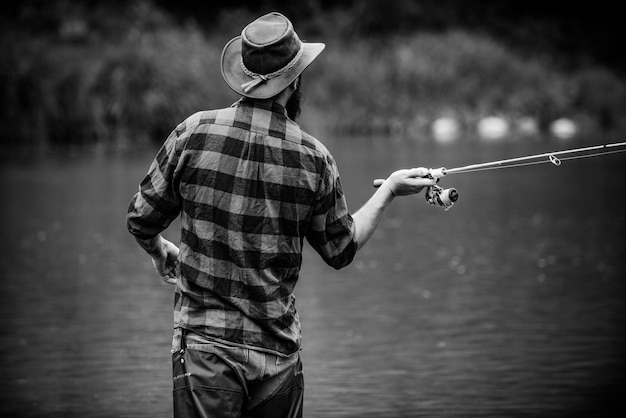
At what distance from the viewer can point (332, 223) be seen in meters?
3.39

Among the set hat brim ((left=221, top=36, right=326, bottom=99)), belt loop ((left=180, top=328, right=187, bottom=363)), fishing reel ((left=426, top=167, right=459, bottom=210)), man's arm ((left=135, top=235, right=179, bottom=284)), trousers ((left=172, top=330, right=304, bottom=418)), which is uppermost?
hat brim ((left=221, top=36, right=326, bottom=99))

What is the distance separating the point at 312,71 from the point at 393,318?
41.0m

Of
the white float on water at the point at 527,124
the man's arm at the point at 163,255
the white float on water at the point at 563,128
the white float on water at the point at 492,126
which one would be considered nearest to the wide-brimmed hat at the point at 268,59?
the man's arm at the point at 163,255

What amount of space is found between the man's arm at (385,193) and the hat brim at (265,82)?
42 cm

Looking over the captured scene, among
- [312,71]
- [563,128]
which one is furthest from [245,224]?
[563,128]

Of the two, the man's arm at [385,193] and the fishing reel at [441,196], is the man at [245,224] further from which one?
the fishing reel at [441,196]

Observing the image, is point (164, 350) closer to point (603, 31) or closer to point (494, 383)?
point (494, 383)

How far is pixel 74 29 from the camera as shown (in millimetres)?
47812

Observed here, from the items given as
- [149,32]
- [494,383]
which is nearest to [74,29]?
[149,32]

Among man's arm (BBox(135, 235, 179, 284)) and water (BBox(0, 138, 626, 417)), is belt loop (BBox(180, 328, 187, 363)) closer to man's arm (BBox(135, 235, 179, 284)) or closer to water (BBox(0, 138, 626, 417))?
man's arm (BBox(135, 235, 179, 284))

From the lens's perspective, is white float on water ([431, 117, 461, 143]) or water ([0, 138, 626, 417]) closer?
water ([0, 138, 626, 417])

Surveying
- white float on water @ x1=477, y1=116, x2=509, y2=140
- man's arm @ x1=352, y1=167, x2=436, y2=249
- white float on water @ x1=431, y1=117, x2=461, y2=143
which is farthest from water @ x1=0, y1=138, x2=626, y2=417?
white float on water @ x1=477, y1=116, x2=509, y2=140

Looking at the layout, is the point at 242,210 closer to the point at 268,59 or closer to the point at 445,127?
the point at 268,59

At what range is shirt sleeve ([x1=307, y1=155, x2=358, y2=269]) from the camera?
334 centimetres
